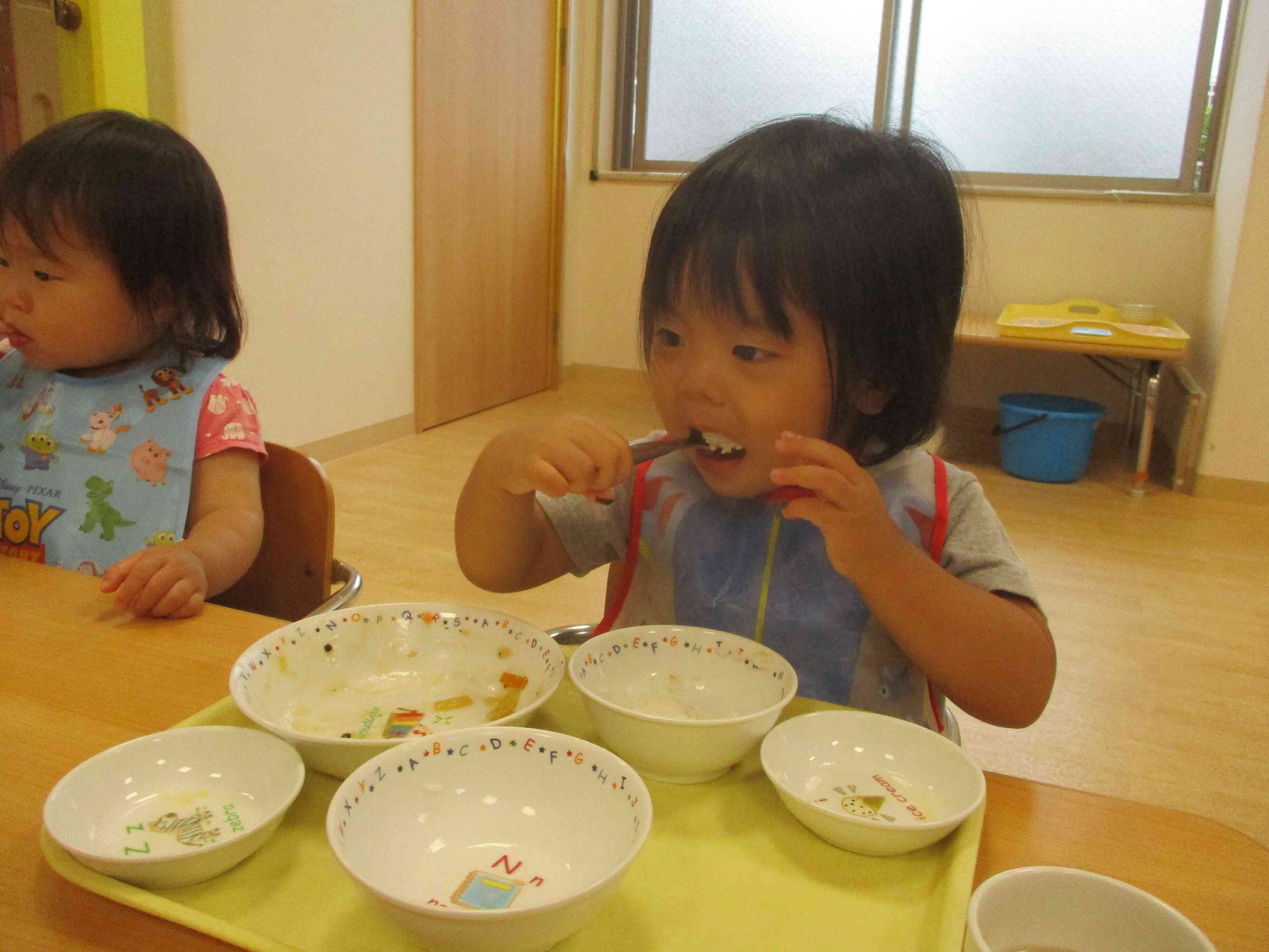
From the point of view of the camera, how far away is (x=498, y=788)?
0.48 metres

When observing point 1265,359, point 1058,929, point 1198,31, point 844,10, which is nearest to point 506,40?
point 844,10

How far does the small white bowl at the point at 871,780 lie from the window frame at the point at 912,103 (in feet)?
9.59

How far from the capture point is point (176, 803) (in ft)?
1.55

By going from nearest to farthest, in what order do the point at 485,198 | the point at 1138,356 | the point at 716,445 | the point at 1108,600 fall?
the point at 716,445 → the point at 1108,600 → the point at 1138,356 → the point at 485,198

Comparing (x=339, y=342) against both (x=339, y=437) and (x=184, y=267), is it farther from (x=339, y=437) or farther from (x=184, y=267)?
(x=184, y=267)

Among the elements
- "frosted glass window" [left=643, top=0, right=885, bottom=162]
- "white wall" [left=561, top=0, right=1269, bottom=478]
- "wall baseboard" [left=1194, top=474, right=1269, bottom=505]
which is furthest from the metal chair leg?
"frosted glass window" [left=643, top=0, right=885, bottom=162]

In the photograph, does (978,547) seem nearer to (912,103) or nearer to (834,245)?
(834,245)

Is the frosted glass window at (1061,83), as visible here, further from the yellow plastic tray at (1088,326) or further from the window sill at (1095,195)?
the yellow plastic tray at (1088,326)

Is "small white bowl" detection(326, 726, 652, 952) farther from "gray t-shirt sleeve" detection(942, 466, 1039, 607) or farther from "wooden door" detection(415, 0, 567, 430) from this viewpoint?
"wooden door" detection(415, 0, 567, 430)

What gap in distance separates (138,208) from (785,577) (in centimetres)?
77

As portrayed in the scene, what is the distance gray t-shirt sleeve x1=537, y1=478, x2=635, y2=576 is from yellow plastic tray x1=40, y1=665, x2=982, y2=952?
1.34ft

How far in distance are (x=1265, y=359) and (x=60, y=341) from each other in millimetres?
3206

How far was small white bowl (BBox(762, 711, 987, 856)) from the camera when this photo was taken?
17.8 inches

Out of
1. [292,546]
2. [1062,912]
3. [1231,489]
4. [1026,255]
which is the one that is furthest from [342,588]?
[1026,255]
